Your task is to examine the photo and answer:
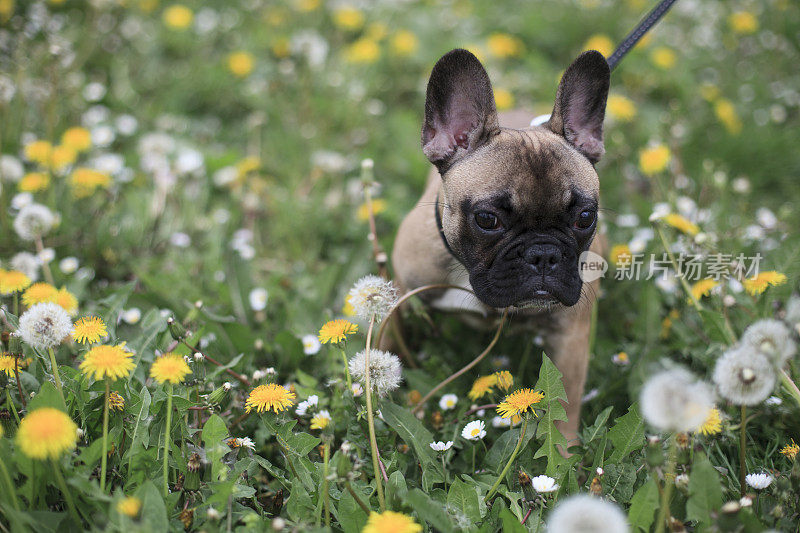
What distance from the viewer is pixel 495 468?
89.1 inches

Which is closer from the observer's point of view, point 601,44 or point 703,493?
point 703,493

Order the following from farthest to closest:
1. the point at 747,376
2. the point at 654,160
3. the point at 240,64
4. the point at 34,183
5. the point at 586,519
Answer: the point at 240,64, the point at 654,160, the point at 34,183, the point at 747,376, the point at 586,519

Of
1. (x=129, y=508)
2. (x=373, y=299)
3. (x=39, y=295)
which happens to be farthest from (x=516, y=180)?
(x=39, y=295)

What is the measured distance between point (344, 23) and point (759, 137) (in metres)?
3.57

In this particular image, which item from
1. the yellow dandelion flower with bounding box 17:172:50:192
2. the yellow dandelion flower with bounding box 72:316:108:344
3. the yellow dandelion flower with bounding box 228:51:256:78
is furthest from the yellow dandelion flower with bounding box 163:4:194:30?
the yellow dandelion flower with bounding box 72:316:108:344

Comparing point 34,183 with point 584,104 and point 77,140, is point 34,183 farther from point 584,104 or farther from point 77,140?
point 584,104

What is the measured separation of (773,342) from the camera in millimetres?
1767

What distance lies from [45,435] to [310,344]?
1362 mm

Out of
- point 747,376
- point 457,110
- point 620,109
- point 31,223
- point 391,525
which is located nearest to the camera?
point 391,525

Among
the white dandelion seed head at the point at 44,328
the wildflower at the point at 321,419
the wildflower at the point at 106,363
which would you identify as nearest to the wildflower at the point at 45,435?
the wildflower at the point at 106,363

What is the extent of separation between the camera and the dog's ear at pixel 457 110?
2596mm

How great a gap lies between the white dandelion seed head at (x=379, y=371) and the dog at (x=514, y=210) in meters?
0.49

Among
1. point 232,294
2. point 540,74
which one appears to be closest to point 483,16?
point 540,74

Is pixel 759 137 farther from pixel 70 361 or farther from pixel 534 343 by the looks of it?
pixel 70 361
